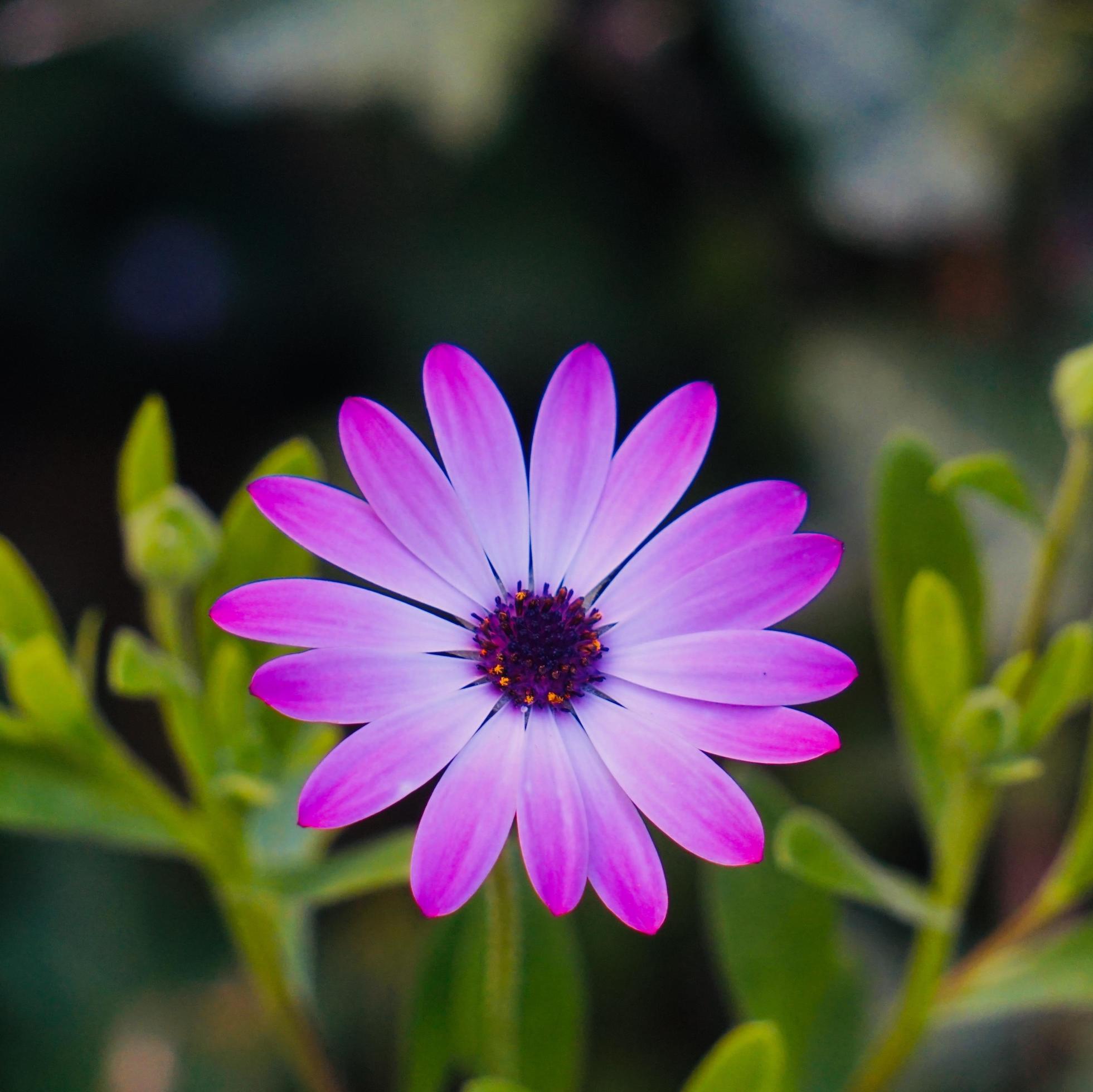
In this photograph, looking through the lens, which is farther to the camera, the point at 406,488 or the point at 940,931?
the point at 940,931

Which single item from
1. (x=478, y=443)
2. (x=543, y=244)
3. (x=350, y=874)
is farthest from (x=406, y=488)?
(x=543, y=244)

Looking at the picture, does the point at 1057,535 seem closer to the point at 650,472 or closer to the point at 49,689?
the point at 650,472

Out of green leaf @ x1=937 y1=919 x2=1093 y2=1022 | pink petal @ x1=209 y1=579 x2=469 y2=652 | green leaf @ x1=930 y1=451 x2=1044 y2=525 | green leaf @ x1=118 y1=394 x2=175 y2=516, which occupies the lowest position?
green leaf @ x1=937 y1=919 x2=1093 y2=1022

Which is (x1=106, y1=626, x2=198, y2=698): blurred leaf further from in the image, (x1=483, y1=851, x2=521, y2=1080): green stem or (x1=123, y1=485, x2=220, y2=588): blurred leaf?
(x1=483, y1=851, x2=521, y2=1080): green stem

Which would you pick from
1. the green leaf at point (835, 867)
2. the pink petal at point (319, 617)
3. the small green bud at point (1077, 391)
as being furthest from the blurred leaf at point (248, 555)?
the small green bud at point (1077, 391)

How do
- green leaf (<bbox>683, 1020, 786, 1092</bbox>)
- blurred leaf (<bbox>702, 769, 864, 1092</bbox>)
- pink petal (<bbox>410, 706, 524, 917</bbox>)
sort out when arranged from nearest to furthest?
pink petal (<bbox>410, 706, 524, 917</bbox>)
green leaf (<bbox>683, 1020, 786, 1092</bbox>)
blurred leaf (<bbox>702, 769, 864, 1092</bbox>)

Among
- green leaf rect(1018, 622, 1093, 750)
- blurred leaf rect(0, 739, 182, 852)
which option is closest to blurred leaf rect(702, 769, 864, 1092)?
green leaf rect(1018, 622, 1093, 750)

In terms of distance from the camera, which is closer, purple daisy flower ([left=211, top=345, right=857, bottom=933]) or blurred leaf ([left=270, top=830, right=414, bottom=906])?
purple daisy flower ([left=211, top=345, right=857, bottom=933])
